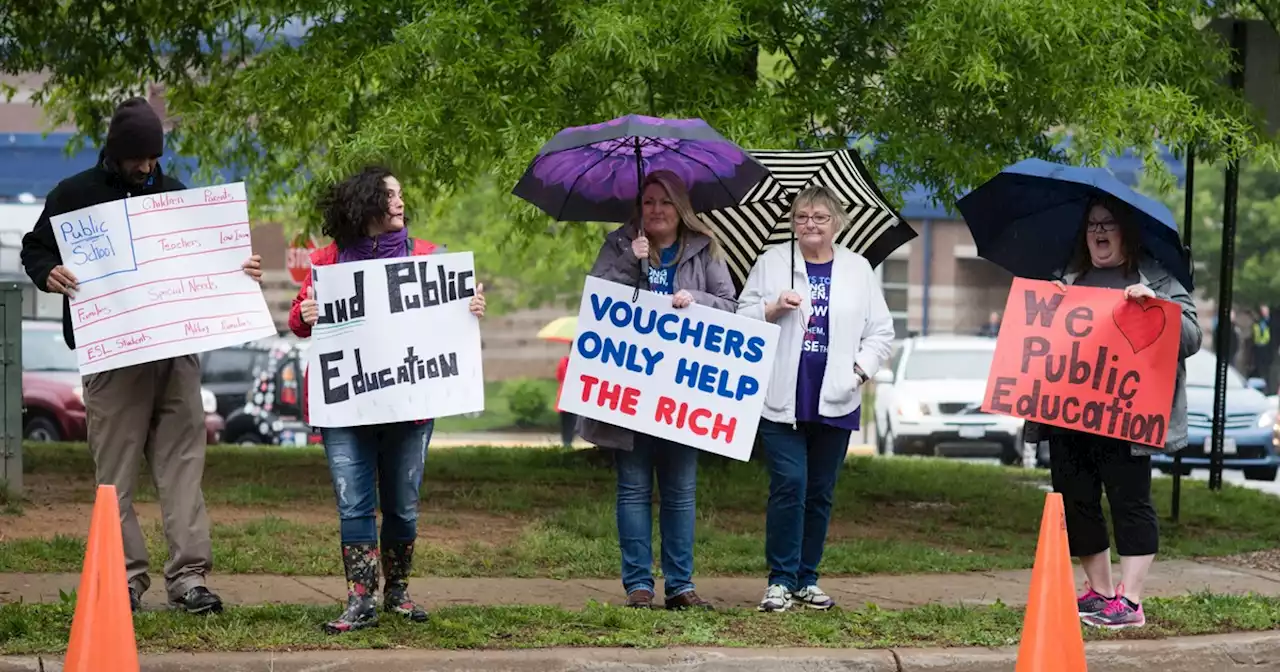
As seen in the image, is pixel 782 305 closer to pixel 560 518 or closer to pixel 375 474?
pixel 375 474

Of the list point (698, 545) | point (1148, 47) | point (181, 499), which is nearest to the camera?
point (181, 499)

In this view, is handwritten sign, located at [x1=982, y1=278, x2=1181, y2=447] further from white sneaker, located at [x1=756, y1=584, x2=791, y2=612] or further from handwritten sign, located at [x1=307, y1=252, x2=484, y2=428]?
handwritten sign, located at [x1=307, y1=252, x2=484, y2=428]

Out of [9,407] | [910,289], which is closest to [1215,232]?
[910,289]

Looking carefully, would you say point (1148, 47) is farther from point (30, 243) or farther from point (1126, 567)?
point (30, 243)

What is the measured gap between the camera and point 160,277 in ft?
23.6

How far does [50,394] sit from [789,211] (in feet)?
57.0

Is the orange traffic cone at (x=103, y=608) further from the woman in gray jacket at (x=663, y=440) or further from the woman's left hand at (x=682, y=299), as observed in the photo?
the woman's left hand at (x=682, y=299)

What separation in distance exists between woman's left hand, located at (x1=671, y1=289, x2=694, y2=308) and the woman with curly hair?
34.0 inches

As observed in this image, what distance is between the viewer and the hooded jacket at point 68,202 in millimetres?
7094

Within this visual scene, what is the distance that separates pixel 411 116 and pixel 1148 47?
15.4 feet

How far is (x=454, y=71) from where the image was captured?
416 inches

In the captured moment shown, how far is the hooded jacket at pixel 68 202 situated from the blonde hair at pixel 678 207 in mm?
1975

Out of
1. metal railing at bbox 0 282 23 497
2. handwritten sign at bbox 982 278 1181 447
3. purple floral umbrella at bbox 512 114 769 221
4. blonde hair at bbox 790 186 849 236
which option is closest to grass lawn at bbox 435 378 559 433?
metal railing at bbox 0 282 23 497

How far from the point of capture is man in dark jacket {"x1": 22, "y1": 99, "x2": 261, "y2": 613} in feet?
23.3
